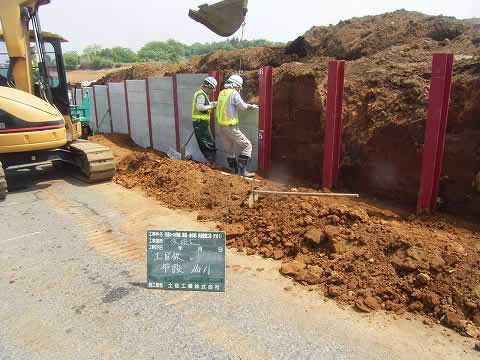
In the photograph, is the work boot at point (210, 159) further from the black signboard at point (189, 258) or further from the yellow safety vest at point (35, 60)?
the black signboard at point (189, 258)

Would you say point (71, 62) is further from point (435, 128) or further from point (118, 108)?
point (435, 128)

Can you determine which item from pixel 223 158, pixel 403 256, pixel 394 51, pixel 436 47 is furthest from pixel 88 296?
pixel 436 47

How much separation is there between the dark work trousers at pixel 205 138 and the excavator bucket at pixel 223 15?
1.93m

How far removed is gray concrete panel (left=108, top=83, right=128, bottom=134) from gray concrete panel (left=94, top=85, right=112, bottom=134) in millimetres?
655

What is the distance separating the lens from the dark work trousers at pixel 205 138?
8.23 meters

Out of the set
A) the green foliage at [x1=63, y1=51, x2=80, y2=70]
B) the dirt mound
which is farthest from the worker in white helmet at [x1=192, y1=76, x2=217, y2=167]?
the green foliage at [x1=63, y1=51, x2=80, y2=70]

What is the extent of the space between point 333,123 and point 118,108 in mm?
9966

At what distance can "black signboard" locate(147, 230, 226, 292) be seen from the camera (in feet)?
12.3

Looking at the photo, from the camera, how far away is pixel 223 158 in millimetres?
8883

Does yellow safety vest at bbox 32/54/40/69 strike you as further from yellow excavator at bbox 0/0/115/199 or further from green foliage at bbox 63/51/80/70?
green foliage at bbox 63/51/80/70

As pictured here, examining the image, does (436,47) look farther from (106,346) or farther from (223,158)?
(106,346)

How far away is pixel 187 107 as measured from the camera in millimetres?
9469

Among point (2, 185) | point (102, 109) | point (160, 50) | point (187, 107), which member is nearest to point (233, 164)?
point (187, 107)

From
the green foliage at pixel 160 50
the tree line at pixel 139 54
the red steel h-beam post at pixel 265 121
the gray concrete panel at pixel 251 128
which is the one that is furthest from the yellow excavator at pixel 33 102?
the green foliage at pixel 160 50
